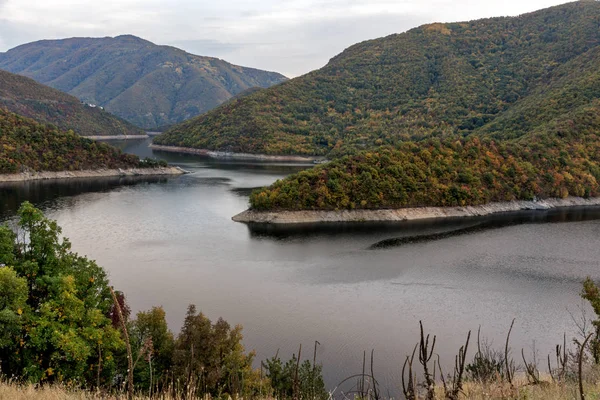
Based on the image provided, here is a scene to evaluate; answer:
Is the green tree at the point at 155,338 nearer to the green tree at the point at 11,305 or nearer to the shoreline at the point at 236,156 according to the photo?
the green tree at the point at 11,305

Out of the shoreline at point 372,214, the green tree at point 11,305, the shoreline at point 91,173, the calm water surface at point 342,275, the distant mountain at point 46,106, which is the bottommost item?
the calm water surface at point 342,275

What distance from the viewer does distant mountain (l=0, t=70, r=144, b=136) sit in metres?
165

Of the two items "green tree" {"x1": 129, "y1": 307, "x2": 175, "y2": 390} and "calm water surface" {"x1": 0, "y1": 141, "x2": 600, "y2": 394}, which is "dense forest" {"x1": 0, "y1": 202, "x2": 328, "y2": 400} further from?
"calm water surface" {"x1": 0, "y1": 141, "x2": 600, "y2": 394}

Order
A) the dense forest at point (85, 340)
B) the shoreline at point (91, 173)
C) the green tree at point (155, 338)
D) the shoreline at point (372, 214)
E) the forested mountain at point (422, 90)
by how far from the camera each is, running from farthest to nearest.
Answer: the forested mountain at point (422, 90)
the shoreline at point (91, 173)
the shoreline at point (372, 214)
the green tree at point (155, 338)
the dense forest at point (85, 340)

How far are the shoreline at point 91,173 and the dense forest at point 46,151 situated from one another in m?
0.95

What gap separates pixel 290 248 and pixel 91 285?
92.6 ft

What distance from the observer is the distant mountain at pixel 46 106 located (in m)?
165

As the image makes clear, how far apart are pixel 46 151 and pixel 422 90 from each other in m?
113

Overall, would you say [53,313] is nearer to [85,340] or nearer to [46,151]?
[85,340]

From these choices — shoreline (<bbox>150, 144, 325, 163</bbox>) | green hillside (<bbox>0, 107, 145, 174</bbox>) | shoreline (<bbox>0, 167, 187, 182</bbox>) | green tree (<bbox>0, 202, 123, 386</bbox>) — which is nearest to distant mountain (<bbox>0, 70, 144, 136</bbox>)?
shoreline (<bbox>150, 144, 325, 163</bbox>)

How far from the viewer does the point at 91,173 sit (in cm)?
9525

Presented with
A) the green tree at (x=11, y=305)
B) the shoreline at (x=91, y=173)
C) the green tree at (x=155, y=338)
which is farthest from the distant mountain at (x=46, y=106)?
the green tree at (x=11, y=305)

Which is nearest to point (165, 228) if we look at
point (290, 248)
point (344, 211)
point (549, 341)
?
point (290, 248)

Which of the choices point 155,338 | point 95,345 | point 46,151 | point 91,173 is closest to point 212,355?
point 155,338
